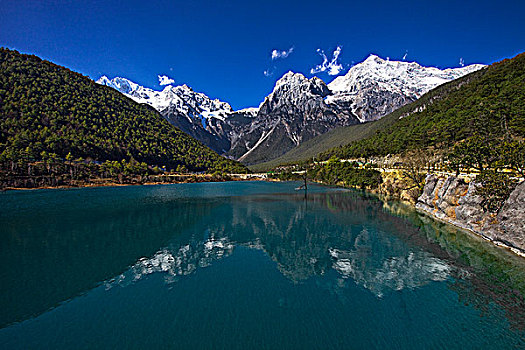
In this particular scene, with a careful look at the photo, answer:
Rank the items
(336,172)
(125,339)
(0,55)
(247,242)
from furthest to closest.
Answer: (0,55)
(336,172)
(247,242)
(125,339)

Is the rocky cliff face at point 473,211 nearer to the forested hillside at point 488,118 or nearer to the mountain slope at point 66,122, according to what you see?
the forested hillside at point 488,118

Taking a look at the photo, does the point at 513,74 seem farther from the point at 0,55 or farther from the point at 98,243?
the point at 0,55

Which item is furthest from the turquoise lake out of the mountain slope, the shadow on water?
the mountain slope

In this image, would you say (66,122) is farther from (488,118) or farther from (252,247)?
(488,118)

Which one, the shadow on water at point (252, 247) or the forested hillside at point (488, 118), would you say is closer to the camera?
the shadow on water at point (252, 247)

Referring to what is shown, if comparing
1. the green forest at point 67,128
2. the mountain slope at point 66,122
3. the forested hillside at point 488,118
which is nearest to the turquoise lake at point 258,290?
the forested hillside at point 488,118

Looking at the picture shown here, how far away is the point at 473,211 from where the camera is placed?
1131 inches

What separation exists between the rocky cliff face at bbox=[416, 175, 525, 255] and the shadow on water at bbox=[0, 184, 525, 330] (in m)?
1.48

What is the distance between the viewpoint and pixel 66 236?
2820 centimetres

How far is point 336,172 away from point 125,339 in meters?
109

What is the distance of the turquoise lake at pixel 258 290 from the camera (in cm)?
1115

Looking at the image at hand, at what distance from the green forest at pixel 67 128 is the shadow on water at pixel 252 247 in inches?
3332

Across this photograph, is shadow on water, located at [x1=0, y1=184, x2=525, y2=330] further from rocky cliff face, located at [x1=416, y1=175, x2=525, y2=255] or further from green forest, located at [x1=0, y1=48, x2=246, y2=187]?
green forest, located at [x1=0, y1=48, x2=246, y2=187]

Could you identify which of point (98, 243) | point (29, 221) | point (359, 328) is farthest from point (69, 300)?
point (29, 221)
